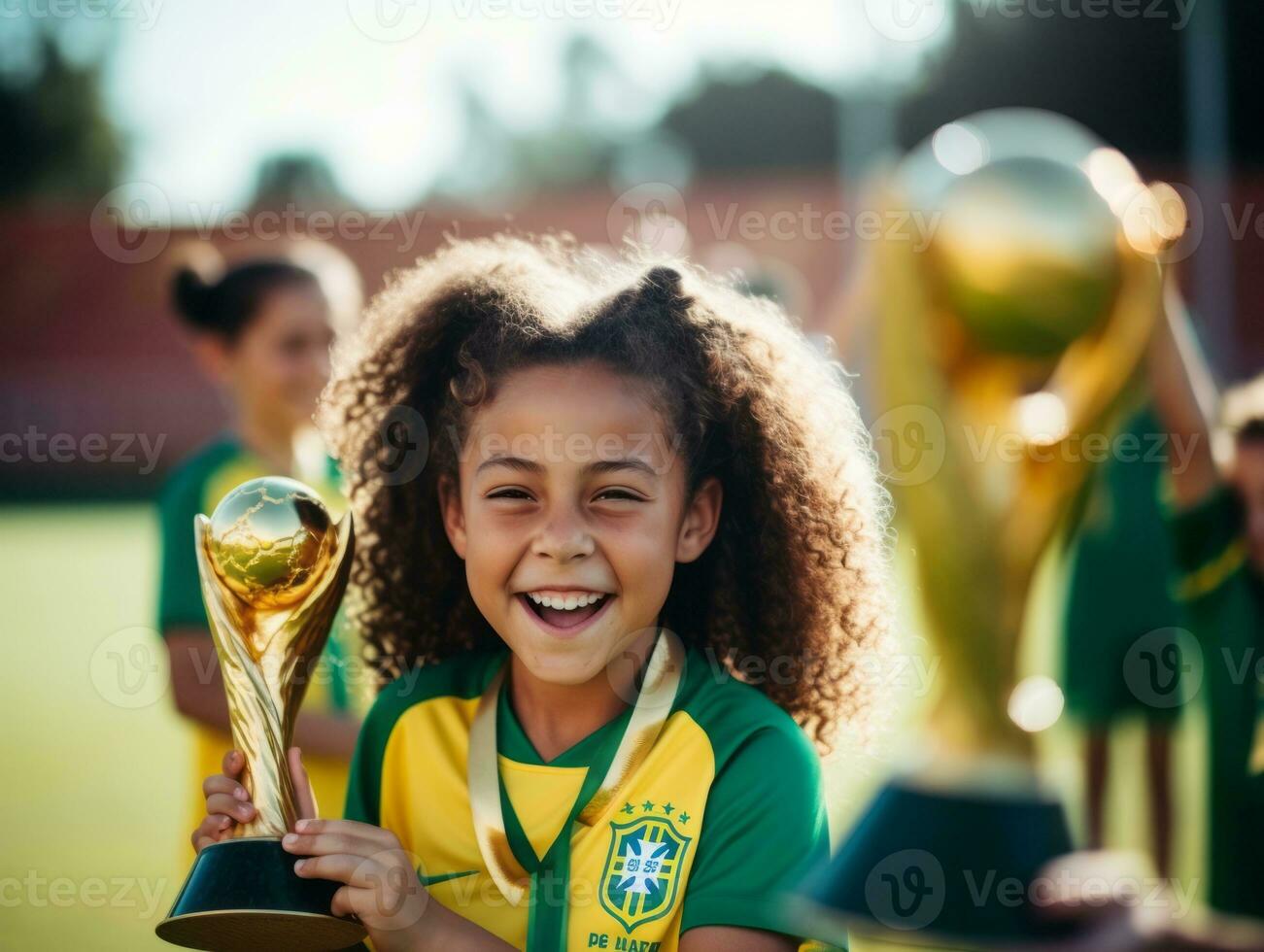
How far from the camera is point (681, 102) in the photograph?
4100cm

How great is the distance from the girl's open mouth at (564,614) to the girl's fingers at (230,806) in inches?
14.9

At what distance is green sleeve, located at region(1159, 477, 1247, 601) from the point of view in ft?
9.01

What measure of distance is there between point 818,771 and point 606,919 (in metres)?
0.29

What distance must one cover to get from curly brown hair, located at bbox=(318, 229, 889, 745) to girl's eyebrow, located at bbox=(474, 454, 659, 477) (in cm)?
11

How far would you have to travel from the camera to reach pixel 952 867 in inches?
24.9

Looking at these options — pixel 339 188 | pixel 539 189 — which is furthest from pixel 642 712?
pixel 539 189

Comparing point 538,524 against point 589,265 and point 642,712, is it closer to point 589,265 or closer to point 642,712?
point 642,712

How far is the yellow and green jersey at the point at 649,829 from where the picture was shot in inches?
61.1

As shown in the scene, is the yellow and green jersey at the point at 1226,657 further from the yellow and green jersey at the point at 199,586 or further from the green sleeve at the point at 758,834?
the yellow and green jersey at the point at 199,586
